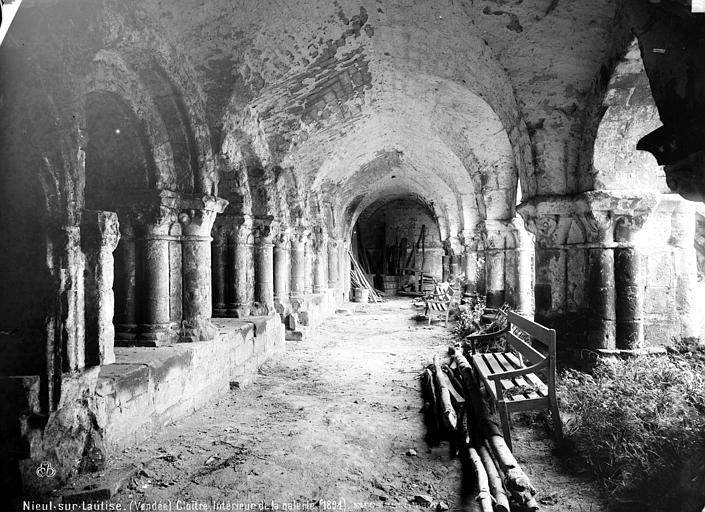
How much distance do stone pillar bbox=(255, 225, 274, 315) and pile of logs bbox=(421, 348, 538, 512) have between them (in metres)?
3.33

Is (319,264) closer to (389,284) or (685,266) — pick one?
(685,266)

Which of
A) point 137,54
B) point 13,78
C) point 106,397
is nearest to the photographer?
point 13,78

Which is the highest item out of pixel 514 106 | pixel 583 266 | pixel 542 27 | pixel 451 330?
pixel 542 27

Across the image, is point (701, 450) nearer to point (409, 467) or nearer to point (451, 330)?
point (409, 467)

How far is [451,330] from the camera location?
10.0 metres

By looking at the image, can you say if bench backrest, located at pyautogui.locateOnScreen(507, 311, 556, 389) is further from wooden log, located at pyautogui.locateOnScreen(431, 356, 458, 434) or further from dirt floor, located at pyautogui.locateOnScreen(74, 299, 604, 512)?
wooden log, located at pyautogui.locateOnScreen(431, 356, 458, 434)

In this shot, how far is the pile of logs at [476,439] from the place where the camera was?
2.61 meters

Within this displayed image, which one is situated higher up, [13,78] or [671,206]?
[13,78]

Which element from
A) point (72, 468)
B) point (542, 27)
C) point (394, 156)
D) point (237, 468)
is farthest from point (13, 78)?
point (394, 156)

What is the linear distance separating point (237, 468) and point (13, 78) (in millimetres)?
2891

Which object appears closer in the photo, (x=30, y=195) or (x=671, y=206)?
(x=30, y=195)

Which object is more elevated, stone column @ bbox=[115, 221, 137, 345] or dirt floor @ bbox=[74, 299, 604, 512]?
stone column @ bbox=[115, 221, 137, 345]

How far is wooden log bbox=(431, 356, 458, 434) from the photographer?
12.9 feet

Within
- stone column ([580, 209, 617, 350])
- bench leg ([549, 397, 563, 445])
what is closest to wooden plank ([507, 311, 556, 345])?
bench leg ([549, 397, 563, 445])
